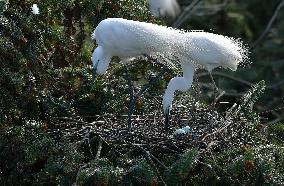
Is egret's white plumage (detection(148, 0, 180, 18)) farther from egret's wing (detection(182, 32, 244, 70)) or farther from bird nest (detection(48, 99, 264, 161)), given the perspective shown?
egret's wing (detection(182, 32, 244, 70))

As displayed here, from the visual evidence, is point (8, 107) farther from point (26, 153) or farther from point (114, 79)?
point (114, 79)

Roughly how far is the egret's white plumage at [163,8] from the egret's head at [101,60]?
1.61 m

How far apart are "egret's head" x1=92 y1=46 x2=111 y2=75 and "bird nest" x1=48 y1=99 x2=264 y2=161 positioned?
27 centimetres

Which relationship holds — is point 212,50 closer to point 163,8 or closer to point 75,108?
point 75,108

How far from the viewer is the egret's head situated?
13.5ft

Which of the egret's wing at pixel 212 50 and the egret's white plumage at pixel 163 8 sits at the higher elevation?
the egret's white plumage at pixel 163 8

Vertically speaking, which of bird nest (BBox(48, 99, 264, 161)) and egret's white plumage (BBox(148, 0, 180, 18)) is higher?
egret's white plumage (BBox(148, 0, 180, 18))

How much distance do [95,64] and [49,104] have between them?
34cm

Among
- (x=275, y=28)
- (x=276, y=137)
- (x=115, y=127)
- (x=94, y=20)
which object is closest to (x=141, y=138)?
(x=115, y=127)

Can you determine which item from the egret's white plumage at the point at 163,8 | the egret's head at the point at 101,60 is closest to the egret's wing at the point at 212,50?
the egret's head at the point at 101,60

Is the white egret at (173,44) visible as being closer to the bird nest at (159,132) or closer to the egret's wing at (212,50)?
the egret's wing at (212,50)

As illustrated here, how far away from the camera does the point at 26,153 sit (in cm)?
372

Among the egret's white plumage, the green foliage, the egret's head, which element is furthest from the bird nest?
the egret's white plumage

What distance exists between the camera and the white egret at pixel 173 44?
3936 millimetres
